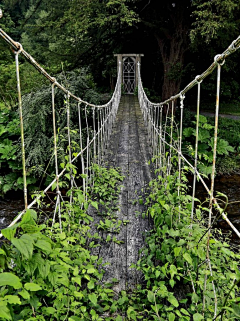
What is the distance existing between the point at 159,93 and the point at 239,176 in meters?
6.94

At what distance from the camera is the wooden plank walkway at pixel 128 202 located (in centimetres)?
175

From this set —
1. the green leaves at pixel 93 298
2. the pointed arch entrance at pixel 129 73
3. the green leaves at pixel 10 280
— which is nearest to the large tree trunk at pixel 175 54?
the pointed arch entrance at pixel 129 73

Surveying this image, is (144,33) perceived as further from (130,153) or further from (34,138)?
(130,153)

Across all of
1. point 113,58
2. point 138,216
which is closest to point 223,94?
point 113,58

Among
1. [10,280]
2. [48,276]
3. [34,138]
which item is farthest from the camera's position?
[34,138]

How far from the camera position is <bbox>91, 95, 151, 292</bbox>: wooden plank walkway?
1747mm

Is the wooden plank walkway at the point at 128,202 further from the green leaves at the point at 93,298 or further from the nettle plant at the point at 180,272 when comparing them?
the green leaves at the point at 93,298

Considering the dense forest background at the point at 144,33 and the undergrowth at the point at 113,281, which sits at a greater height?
the dense forest background at the point at 144,33

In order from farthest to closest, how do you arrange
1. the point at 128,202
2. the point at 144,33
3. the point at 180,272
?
the point at 144,33 < the point at 128,202 < the point at 180,272

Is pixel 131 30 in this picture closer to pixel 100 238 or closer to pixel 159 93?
pixel 159 93

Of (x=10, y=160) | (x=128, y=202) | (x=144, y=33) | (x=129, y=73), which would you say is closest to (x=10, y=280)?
(x=128, y=202)

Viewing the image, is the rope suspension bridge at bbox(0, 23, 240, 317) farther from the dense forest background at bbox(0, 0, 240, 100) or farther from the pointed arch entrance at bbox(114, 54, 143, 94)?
the pointed arch entrance at bbox(114, 54, 143, 94)

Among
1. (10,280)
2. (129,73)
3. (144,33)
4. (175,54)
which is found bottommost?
(10,280)

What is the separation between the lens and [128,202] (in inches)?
102
